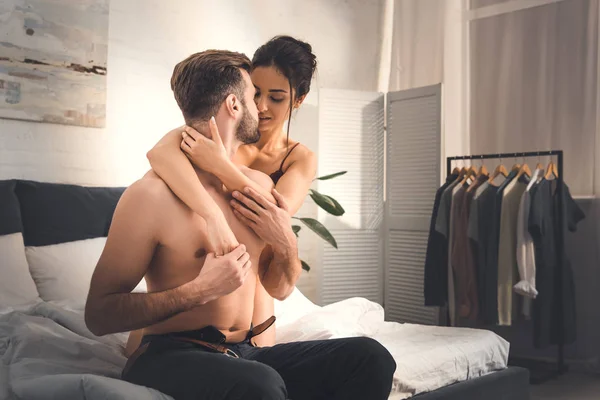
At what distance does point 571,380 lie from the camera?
12.7ft

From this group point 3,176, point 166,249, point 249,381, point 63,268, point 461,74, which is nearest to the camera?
point 249,381

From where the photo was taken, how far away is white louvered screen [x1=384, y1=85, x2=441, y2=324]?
442cm

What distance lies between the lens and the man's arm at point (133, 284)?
1249 millimetres

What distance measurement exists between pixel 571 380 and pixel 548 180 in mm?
1178

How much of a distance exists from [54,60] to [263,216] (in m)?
2.20

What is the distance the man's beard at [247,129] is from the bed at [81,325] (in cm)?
64

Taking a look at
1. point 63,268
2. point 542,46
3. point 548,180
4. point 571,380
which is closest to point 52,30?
point 63,268

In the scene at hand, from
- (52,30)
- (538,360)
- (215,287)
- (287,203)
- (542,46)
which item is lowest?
(538,360)

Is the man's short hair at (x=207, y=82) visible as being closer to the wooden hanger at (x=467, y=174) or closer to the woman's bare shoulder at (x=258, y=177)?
the woman's bare shoulder at (x=258, y=177)

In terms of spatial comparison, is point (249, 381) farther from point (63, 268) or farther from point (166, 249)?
point (63, 268)

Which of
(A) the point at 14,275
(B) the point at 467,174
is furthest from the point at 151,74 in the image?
(B) the point at 467,174

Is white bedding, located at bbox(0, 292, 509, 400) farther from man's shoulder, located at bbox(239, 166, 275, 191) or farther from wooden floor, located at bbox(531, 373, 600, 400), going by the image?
wooden floor, located at bbox(531, 373, 600, 400)

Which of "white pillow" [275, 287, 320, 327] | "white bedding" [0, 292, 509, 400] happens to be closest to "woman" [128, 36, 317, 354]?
"white bedding" [0, 292, 509, 400]

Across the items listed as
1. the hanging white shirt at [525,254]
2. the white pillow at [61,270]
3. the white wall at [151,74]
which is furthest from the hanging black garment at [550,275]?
the white pillow at [61,270]
